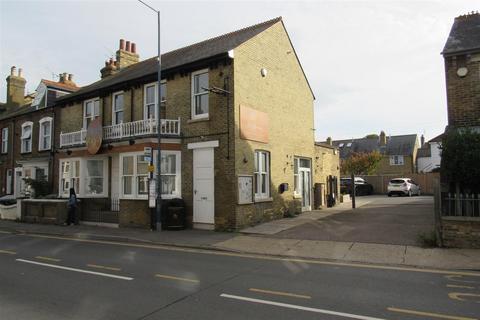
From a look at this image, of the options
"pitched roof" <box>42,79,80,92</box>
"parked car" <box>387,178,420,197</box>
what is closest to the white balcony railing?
"pitched roof" <box>42,79,80,92</box>

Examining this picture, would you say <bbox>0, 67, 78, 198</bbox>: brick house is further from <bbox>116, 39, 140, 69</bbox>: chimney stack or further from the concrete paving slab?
the concrete paving slab

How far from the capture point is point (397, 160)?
188 feet

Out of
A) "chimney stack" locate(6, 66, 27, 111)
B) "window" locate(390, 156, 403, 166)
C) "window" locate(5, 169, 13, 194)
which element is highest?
"chimney stack" locate(6, 66, 27, 111)

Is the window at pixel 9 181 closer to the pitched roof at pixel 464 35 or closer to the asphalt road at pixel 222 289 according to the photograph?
the asphalt road at pixel 222 289

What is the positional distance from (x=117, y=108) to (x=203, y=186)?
707 centimetres

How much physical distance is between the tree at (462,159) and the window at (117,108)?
14.4 metres

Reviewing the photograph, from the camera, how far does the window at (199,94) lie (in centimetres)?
1631

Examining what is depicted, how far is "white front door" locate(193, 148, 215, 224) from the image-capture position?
612 inches

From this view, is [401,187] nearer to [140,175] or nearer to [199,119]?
[199,119]

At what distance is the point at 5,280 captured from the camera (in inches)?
307

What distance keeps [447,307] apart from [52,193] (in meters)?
22.4

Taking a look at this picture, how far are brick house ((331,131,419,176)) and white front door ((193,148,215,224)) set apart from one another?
44752 millimetres

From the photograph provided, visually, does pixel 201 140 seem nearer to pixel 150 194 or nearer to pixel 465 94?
pixel 150 194

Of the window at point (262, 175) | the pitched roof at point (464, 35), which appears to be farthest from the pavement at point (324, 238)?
the pitched roof at point (464, 35)
